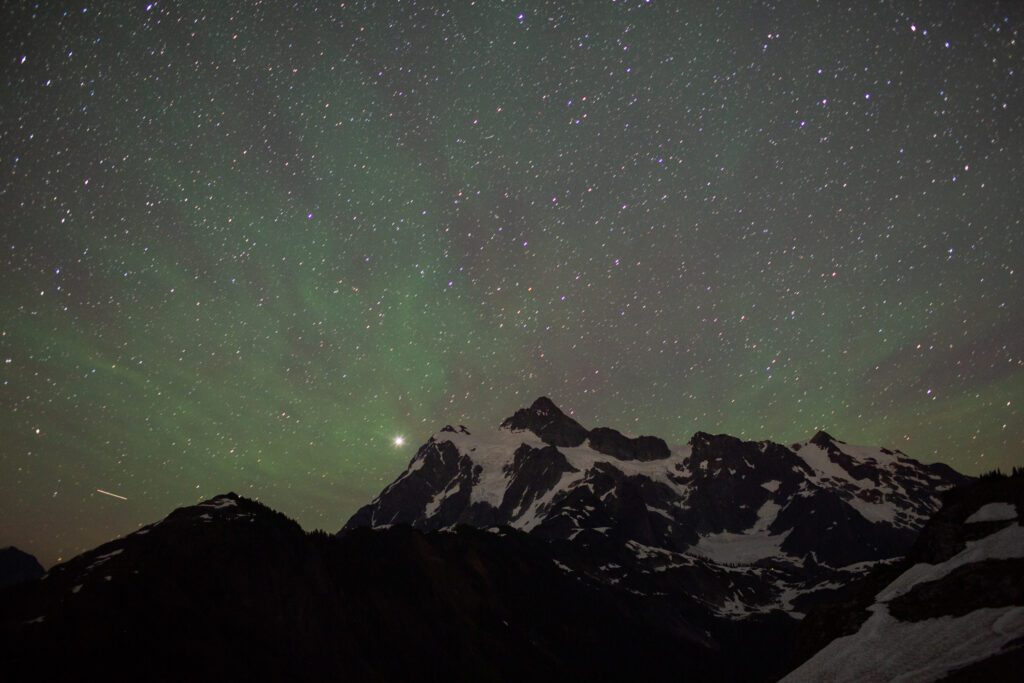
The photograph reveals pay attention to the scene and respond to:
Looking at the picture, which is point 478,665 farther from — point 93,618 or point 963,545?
point 963,545

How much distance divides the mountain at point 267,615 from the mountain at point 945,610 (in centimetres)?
8942

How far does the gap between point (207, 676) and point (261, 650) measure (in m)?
13.8

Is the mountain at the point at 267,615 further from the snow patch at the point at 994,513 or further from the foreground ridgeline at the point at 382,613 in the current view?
the snow patch at the point at 994,513

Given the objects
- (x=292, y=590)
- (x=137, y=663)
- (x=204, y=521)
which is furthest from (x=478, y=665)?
(x=137, y=663)

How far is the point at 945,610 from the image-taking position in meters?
35.4

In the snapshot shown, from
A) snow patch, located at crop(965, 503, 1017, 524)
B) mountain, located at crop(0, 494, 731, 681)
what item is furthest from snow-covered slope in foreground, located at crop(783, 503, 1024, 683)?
mountain, located at crop(0, 494, 731, 681)

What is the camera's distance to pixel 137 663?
88250 mm

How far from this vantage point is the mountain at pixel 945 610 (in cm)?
2889

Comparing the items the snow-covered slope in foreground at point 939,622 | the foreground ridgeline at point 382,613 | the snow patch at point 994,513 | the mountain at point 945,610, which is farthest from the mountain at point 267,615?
the snow patch at point 994,513

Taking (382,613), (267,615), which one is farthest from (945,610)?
(382,613)

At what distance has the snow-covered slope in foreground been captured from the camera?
96.9 ft

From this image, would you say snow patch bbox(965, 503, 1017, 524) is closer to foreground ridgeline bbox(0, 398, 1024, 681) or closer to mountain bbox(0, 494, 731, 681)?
foreground ridgeline bbox(0, 398, 1024, 681)

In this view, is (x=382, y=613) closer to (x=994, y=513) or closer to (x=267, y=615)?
(x=267, y=615)

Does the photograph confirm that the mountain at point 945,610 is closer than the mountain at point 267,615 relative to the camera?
Yes
